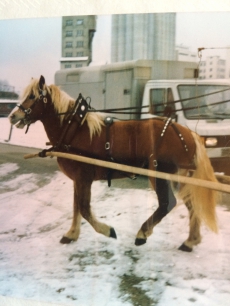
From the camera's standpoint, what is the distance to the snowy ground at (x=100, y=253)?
5.66 ft

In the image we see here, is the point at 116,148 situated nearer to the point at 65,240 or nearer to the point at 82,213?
the point at 82,213

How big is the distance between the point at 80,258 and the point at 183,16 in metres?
1.31

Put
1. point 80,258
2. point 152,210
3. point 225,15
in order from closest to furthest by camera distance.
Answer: point 225,15 → point 152,210 → point 80,258

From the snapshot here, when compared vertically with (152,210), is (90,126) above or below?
above

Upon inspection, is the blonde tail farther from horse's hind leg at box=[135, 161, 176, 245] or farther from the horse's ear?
the horse's ear

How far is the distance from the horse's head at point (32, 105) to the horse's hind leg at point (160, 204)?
2.23 feet

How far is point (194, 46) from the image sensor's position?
1.68 meters

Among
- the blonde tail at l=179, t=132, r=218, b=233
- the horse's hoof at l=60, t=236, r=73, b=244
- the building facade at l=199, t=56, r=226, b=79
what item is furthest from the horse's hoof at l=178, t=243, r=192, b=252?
the building facade at l=199, t=56, r=226, b=79

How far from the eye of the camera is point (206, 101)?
168 cm

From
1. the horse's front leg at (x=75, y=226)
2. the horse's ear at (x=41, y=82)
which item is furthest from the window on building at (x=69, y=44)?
the horse's front leg at (x=75, y=226)

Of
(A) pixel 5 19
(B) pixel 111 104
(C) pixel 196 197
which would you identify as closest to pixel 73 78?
(B) pixel 111 104

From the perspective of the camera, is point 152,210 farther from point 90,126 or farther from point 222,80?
point 222,80

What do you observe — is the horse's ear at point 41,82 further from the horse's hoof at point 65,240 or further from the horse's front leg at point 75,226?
the horse's hoof at point 65,240

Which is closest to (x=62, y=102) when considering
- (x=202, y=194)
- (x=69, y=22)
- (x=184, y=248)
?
(x=69, y=22)
